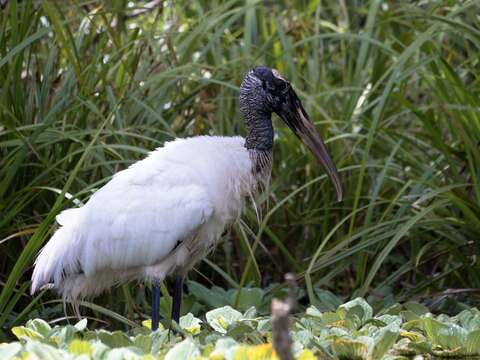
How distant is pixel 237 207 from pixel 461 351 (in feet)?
3.85

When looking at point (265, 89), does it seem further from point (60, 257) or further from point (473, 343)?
point (473, 343)

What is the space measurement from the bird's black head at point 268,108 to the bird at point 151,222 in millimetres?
197

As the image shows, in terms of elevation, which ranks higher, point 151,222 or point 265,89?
point 265,89

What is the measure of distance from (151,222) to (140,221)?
44 mm

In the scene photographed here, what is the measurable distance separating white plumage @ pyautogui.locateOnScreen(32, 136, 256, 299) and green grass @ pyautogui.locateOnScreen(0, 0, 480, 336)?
0.42 feet

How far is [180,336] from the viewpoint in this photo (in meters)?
3.76

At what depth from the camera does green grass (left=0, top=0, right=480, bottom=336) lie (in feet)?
15.1

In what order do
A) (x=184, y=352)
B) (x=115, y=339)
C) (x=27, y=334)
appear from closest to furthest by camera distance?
1. (x=184, y=352)
2. (x=115, y=339)
3. (x=27, y=334)

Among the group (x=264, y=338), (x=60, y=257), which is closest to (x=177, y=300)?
(x=60, y=257)

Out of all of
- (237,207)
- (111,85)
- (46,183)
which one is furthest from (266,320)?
(111,85)

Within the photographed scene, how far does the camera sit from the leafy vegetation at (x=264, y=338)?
315 cm

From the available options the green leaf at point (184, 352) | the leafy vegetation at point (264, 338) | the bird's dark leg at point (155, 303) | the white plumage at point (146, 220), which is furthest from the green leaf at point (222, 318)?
the green leaf at point (184, 352)

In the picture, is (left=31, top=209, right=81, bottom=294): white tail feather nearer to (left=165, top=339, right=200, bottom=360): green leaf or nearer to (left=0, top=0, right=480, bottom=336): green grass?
(left=0, top=0, right=480, bottom=336): green grass

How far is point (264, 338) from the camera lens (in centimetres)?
373
